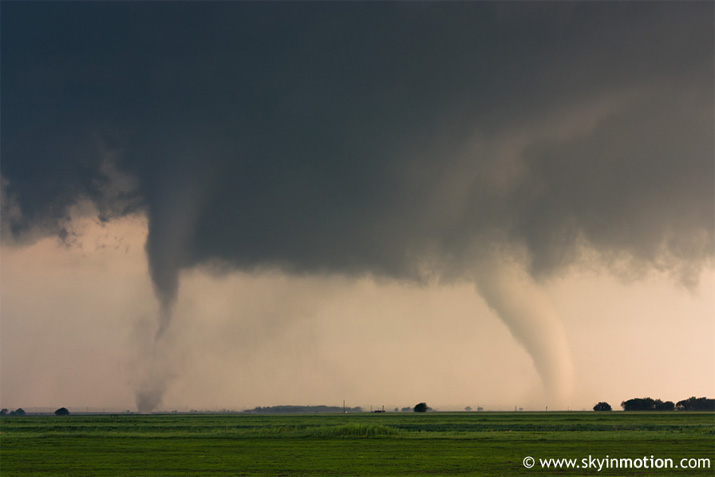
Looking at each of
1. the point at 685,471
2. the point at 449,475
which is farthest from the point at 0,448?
the point at 685,471

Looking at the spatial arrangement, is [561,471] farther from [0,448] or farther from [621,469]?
[0,448]

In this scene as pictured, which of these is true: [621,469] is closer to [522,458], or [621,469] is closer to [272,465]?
[522,458]

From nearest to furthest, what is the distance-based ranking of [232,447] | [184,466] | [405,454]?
1. [184,466]
2. [405,454]
3. [232,447]

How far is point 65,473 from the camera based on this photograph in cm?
4038

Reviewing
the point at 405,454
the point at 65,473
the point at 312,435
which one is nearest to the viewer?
the point at 65,473

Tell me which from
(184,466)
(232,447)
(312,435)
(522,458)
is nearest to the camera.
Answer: (184,466)

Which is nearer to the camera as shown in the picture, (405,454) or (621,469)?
(621,469)

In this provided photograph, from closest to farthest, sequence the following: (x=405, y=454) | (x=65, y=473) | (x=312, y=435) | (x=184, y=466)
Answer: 1. (x=65, y=473)
2. (x=184, y=466)
3. (x=405, y=454)
4. (x=312, y=435)

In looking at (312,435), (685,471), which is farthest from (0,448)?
(685,471)

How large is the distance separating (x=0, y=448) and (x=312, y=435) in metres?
37.7

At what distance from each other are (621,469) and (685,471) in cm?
387

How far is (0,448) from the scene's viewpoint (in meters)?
65.6

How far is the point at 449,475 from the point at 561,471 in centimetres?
825

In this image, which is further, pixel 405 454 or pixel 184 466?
pixel 405 454
